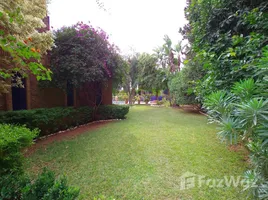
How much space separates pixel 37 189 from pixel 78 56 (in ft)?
20.1

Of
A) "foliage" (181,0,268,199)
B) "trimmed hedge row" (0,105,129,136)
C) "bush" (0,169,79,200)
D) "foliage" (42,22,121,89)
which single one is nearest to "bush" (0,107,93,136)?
"trimmed hedge row" (0,105,129,136)

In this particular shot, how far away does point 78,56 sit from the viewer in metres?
6.52

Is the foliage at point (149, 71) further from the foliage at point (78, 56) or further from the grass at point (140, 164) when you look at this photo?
the grass at point (140, 164)

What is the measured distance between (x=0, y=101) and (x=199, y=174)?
712cm

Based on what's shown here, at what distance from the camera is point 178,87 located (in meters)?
11.5

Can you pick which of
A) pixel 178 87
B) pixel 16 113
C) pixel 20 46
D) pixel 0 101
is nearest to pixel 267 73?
pixel 20 46

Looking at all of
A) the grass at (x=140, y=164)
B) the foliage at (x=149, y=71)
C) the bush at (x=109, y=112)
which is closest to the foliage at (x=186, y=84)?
the bush at (x=109, y=112)

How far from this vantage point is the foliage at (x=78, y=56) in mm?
6312

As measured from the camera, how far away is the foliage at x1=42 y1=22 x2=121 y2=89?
6.31 m

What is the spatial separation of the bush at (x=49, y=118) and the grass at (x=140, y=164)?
48.1 inches

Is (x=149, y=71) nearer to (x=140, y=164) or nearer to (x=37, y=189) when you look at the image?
(x=140, y=164)

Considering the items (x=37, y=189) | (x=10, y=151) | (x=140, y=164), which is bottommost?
(x=140, y=164)

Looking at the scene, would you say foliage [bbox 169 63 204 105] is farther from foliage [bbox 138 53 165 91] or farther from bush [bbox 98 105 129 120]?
foliage [bbox 138 53 165 91]

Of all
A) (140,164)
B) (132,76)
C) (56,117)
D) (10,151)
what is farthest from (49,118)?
(132,76)
